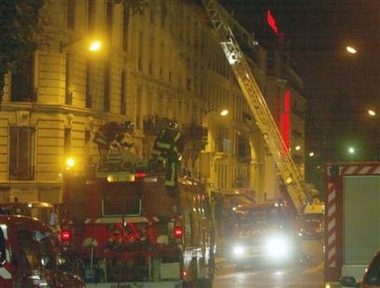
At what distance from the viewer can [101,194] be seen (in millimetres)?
18719

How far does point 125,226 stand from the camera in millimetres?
18516

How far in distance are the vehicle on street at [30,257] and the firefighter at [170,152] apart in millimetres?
5193

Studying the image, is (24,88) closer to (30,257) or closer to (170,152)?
(170,152)

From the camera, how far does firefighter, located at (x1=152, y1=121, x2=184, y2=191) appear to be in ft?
61.0

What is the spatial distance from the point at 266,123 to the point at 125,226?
2926 centimetres

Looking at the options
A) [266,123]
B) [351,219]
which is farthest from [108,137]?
[266,123]

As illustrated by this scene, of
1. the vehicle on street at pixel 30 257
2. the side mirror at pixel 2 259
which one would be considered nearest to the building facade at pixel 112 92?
the vehicle on street at pixel 30 257

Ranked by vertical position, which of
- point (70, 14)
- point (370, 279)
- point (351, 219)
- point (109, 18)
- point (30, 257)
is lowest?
point (370, 279)

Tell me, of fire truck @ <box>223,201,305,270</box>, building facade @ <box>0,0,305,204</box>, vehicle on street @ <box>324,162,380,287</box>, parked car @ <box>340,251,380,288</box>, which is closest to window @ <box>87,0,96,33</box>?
building facade @ <box>0,0,305,204</box>

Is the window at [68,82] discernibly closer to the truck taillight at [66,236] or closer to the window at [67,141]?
the window at [67,141]

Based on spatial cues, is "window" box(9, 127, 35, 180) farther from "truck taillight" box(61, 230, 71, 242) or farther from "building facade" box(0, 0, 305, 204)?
"truck taillight" box(61, 230, 71, 242)

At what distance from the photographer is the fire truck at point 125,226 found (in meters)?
18.3

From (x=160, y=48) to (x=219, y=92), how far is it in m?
18.2

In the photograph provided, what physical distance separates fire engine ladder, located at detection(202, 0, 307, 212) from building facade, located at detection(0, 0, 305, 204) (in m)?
4.31
